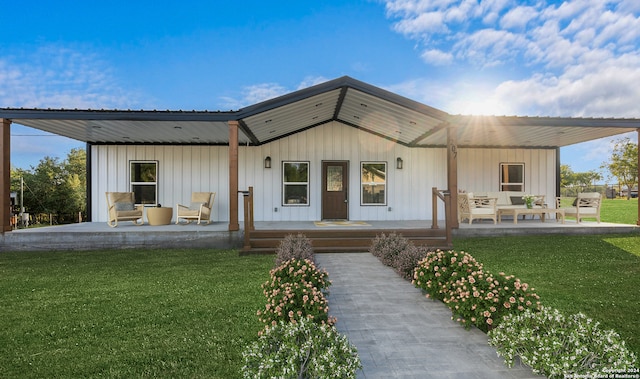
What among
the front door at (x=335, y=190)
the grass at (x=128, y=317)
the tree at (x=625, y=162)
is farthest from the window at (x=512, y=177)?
the tree at (x=625, y=162)

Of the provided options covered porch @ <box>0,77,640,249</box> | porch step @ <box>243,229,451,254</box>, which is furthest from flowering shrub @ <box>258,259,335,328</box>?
covered porch @ <box>0,77,640,249</box>

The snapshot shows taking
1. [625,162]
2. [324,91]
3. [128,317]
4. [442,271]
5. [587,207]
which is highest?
[324,91]

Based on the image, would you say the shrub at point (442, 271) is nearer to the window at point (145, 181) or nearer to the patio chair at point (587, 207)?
the patio chair at point (587, 207)

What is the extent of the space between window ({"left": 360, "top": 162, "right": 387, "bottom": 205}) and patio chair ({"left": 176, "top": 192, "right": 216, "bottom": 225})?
4.13m

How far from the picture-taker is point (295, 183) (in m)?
10.2

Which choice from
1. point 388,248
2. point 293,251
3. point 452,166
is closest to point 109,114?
point 293,251

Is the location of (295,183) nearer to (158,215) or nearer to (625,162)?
(158,215)

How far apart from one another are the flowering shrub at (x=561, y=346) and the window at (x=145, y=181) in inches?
382

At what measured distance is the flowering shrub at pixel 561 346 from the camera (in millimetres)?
1902

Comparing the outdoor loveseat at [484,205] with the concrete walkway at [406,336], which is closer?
the concrete walkway at [406,336]

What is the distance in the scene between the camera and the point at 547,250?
6512 millimetres

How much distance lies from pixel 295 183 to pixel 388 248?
503 cm

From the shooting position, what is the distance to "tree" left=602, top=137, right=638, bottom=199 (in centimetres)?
2198

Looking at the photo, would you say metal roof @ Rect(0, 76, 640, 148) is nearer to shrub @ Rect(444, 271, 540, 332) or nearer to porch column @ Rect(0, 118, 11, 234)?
porch column @ Rect(0, 118, 11, 234)
